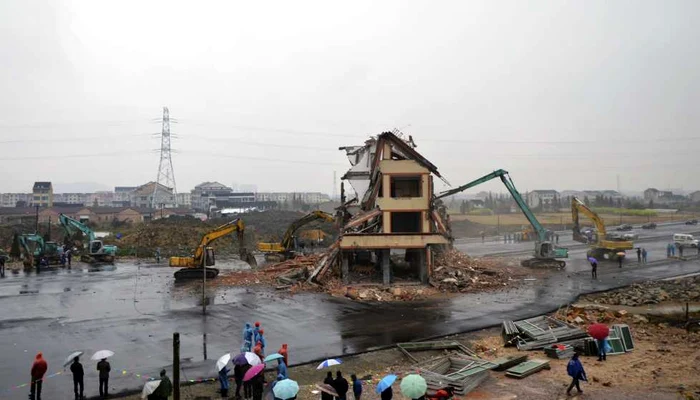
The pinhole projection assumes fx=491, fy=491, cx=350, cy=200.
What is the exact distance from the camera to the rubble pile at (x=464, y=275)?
32500 millimetres

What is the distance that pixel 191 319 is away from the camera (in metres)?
24.2

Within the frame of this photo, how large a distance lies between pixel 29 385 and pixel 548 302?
2485 cm

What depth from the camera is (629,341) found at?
1838 cm

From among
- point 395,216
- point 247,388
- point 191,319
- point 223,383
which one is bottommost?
point 191,319

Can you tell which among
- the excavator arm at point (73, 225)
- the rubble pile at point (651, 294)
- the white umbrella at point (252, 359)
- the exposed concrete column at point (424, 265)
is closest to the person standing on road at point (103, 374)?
the white umbrella at point (252, 359)

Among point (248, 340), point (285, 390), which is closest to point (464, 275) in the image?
point (248, 340)

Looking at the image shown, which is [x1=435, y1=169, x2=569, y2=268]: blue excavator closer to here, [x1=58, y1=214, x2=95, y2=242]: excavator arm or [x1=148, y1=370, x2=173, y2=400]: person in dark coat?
[x1=148, y1=370, x2=173, y2=400]: person in dark coat

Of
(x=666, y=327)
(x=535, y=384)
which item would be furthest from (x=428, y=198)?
(x=535, y=384)

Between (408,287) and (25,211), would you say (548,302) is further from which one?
(25,211)

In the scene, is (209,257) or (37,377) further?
(209,257)

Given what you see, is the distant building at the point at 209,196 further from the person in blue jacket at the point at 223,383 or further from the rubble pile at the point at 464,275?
the person in blue jacket at the point at 223,383

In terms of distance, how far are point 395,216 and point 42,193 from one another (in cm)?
13438

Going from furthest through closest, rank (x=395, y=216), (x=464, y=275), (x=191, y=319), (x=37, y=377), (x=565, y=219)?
(x=565, y=219)
(x=395, y=216)
(x=464, y=275)
(x=191, y=319)
(x=37, y=377)

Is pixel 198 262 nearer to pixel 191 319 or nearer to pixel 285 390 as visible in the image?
→ pixel 191 319
